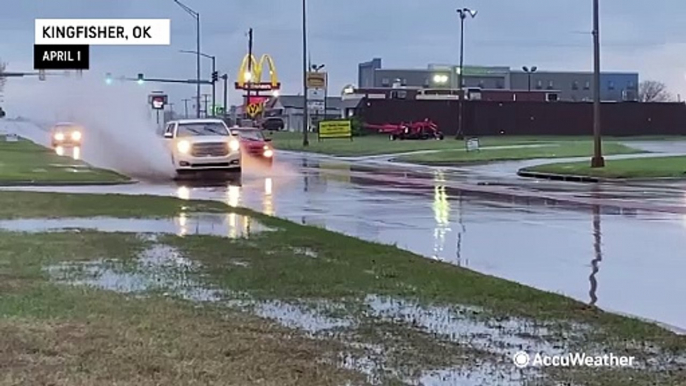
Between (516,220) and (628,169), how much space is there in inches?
786

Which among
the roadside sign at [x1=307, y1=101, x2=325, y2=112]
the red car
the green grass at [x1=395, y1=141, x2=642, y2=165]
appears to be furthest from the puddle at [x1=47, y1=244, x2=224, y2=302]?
the roadside sign at [x1=307, y1=101, x2=325, y2=112]

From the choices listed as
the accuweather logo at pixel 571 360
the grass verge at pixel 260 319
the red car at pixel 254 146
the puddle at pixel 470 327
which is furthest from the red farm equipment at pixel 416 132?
the accuweather logo at pixel 571 360

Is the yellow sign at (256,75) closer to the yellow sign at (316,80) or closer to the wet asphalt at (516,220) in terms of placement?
the yellow sign at (316,80)

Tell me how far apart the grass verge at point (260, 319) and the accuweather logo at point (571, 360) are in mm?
154

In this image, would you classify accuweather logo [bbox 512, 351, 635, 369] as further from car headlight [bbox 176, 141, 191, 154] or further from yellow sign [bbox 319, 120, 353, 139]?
yellow sign [bbox 319, 120, 353, 139]

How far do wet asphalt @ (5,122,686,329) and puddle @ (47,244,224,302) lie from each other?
3.41 meters

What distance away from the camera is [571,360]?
7.18 m

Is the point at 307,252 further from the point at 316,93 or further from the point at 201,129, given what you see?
the point at 316,93

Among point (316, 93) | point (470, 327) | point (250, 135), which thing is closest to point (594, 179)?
point (250, 135)

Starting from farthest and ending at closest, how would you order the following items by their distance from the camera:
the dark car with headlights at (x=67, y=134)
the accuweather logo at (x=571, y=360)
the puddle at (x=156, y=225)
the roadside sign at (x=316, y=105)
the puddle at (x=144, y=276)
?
the roadside sign at (x=316, y=105), the dark car with headlights at (x=67, y=134), the puddle at (x=156, y=225), the puddle at (x=144, y=276), the accuweather logo at (x=571, y=360)

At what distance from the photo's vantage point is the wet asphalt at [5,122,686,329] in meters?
11.6

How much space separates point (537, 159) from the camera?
49.5 meters

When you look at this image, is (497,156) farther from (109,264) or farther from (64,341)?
(64,341)

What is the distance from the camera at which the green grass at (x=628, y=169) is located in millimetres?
35906
